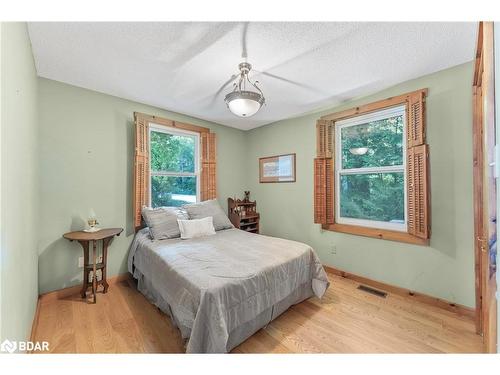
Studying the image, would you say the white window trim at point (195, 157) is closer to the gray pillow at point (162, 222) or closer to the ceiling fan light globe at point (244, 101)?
the gray pillow at point (162, 222)

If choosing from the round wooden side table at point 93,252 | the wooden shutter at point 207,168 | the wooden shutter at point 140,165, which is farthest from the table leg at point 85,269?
the wooden shutter at point 207,168

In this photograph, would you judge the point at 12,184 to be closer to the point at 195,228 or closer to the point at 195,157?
the point at 195,228

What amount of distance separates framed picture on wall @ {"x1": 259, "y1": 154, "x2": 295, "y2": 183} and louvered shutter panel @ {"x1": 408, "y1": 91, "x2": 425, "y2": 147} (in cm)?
155

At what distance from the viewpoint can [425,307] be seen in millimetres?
2102

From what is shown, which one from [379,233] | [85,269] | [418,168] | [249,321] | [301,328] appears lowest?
[301,328]

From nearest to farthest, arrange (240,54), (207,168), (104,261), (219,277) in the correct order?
(219,277) < (240,54) < (104,261) < (207,168)

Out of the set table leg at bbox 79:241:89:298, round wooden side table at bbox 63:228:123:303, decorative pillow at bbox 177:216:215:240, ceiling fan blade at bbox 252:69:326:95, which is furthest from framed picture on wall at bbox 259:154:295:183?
table leg at bbox 79:241:89:298

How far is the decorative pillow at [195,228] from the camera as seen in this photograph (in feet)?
8.51

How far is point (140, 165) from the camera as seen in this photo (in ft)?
8.88

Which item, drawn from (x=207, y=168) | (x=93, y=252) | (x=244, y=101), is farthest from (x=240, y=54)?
(x=93, y=252)

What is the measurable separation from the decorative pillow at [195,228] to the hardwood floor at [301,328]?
2.65ft

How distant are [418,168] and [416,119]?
0.51 meters

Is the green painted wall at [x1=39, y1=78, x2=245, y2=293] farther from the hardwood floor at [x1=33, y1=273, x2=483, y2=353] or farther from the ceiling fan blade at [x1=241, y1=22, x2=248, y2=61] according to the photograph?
the ceiling fan blade at [x1=241, y1=22, x2=248, y2=61]
